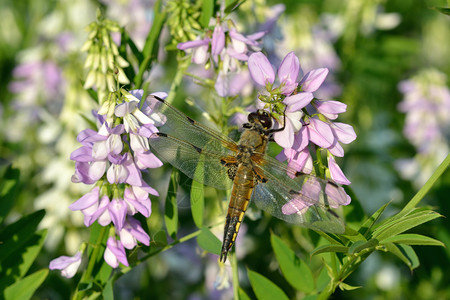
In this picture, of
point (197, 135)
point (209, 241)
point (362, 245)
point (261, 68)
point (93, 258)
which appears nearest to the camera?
point (362, 245)

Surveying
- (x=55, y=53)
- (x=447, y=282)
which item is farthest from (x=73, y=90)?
(x=447, y=282)

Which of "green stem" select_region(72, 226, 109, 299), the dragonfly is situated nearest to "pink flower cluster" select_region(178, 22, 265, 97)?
the dragonfly

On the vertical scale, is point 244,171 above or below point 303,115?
below

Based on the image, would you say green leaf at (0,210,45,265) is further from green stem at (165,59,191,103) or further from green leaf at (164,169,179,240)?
green stem at (165,59,191,103)

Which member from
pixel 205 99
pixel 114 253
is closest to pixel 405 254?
pixel 114 253

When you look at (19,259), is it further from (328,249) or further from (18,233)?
(328,249)

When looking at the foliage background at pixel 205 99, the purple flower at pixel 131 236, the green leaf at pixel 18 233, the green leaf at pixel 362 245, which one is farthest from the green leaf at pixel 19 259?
the green leaf at pixel 362 245

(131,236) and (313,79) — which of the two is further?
(131,236)

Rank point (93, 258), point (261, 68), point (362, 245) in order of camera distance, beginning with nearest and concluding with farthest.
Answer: point (362, 245), point (261, 68), point (93, 258)
